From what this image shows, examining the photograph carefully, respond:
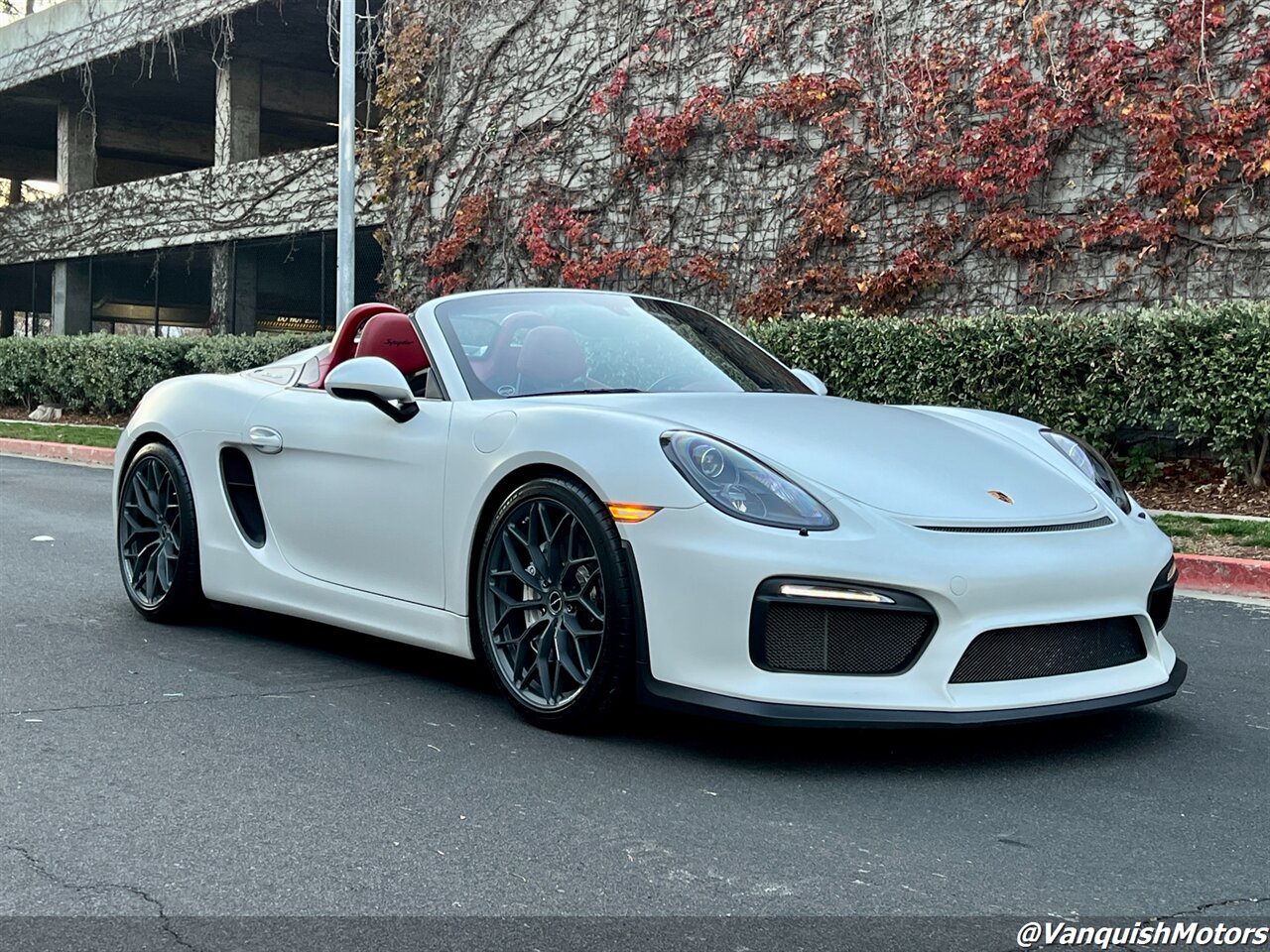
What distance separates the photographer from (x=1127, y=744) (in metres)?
4.16

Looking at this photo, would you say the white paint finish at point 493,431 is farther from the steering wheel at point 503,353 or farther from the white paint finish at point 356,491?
the steering wheel at point 503,353

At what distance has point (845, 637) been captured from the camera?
375 centimetres

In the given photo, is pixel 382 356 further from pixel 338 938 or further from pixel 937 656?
pixel 338 938

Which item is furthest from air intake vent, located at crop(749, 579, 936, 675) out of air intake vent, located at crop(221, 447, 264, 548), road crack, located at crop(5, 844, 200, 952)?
air intake vent, located at crop(221, 447, 264, 548)

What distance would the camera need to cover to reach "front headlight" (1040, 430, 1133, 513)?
455 cm

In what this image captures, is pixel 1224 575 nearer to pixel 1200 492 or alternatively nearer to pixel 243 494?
pixel 1200 492

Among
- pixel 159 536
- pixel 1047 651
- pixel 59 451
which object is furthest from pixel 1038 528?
pixel 59 451

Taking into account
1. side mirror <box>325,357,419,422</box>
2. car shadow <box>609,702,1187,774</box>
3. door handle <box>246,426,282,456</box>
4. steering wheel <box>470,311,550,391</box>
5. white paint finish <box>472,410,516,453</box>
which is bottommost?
car shadow <box>609,702,1187,774</box>

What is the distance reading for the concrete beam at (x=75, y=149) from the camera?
29.2 m

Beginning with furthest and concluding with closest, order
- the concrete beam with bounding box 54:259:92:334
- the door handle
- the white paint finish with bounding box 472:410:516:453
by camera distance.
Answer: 1. the concrete beam with bounding box 54:259:92:334
2. the door handle
3. the white paint finish with bounding box 472:410:516:453

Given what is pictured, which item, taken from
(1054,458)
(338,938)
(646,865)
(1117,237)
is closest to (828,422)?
(1054,458)

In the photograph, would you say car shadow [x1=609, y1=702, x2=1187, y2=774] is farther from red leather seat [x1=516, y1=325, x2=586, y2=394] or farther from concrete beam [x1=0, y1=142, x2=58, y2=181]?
concrete beam [x1=0, y1=142, x2=58, y2=181]

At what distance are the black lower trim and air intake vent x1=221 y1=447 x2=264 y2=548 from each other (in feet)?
6.99

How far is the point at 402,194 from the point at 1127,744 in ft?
53.2
